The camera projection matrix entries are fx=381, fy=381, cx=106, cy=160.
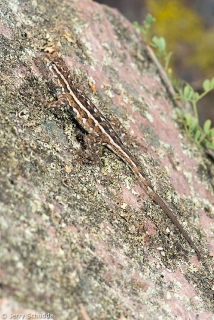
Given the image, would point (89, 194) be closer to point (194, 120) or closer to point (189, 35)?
point (194, 120)

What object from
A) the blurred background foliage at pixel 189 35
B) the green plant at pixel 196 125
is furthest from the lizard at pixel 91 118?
the blurred background foliage at pixel 189 35

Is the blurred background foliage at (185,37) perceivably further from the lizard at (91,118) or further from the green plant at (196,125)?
the lizard at (91,118)

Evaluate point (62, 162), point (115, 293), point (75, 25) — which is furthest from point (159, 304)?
point (75, 25)

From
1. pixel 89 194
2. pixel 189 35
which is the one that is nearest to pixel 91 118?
pixel 89 194

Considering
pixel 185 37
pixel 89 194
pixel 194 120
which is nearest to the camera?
pixel 89 194

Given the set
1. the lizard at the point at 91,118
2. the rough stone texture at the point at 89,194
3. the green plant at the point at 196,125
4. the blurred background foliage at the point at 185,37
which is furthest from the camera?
the blurred background foliage at the point at 185,37
